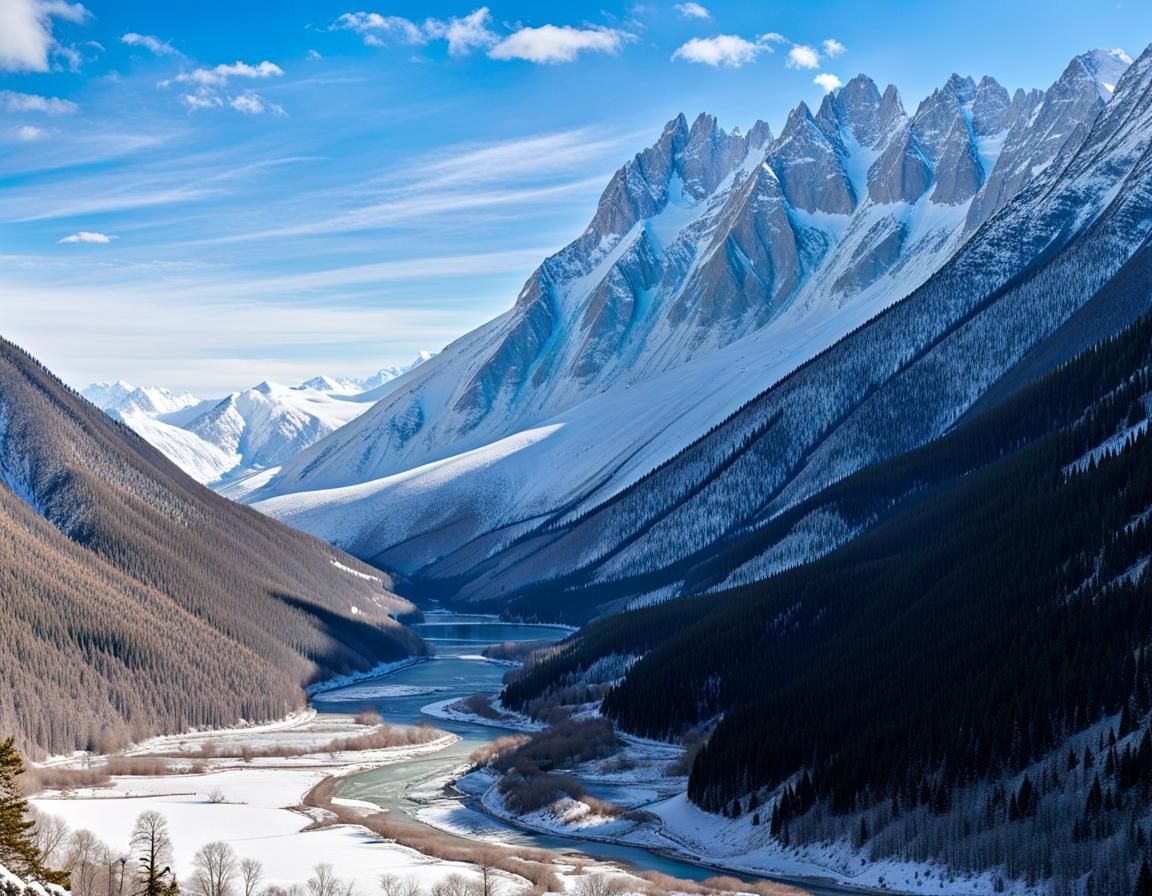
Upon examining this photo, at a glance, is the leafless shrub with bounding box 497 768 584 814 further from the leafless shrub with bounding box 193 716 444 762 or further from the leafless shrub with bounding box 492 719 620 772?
the leafless shrub with bounding box 193 716 444 762

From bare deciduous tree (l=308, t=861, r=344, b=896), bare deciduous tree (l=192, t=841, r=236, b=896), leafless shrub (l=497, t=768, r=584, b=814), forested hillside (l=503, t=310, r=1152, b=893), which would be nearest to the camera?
bare deciduous tree (l=192, t=841, r=236, b=896)

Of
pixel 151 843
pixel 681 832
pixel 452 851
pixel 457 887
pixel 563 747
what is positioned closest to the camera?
pixel 151 843

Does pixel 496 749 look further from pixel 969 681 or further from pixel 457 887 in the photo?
pixel 457 887

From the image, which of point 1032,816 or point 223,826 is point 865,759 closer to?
point 1032,816

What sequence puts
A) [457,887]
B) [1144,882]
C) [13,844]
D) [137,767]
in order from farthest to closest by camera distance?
[137,767] < [457,887] < [1144,882] < [13,844]

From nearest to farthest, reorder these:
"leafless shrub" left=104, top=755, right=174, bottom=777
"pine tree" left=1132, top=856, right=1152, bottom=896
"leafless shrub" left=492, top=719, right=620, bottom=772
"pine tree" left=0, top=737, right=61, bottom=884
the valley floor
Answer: "pine tree" left=0, top=737, right=61, bottom=884
"pine tree" left=1132, top=856, right=1152, bottom=896
the valley floor
"leafless shrub" left=104, top=755, right=174, bottom=777
"leafless shrub" left=492, top=719, right=620, bottom=772

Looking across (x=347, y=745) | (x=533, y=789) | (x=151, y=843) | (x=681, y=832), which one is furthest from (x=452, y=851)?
(x=347, y=745)

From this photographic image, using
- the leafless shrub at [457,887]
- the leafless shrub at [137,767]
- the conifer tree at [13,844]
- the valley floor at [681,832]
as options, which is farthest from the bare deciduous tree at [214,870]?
the leafless shrub at [137,767]

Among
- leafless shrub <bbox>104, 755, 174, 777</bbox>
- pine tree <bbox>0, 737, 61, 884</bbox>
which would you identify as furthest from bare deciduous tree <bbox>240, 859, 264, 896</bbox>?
leafless shrub <bbox>104, 755, 174, 777</bbox>
